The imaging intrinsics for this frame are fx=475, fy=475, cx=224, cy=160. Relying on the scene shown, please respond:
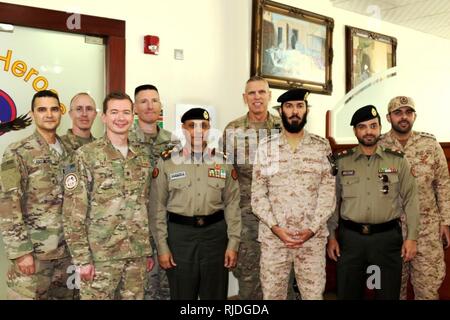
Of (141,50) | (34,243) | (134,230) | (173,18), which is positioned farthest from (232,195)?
(173,18)

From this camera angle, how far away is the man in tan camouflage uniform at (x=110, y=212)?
219 centimetres

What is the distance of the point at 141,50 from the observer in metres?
3.30

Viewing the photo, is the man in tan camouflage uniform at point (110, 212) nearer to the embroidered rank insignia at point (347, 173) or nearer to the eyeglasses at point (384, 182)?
the embroidered rank insignia at point (347, 173)

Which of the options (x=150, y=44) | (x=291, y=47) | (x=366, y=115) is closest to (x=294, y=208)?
(x=366, y=115)

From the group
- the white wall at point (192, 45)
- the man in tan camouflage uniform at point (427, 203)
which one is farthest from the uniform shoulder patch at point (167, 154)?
the man in tan camouflage uniform at point (427, 203)

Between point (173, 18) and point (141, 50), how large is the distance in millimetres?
376

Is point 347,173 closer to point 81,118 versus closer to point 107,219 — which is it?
point 107,219

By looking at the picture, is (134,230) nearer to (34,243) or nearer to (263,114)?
(34,243)

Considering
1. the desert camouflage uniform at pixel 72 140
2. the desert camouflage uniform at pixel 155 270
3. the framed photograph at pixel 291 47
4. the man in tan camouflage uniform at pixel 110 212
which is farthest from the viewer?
the framed photograph at pixel 291 47

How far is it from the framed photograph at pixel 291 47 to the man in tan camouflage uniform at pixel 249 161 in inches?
39.3

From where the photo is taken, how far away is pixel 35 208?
2.38m

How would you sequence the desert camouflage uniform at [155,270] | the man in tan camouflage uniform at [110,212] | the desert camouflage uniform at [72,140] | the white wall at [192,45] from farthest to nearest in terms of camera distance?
1. the white wall at [192,45]
2. the desert camouflage uniform at [155,270]
3. the desert camouflage uniform at [72,140]
4. the man in tan camouflage uniform at [110,212]

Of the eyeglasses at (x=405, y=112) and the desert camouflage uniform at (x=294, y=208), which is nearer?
the desert camouflage uniform at (x=294, y=208)

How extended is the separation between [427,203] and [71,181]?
6.82 feet
